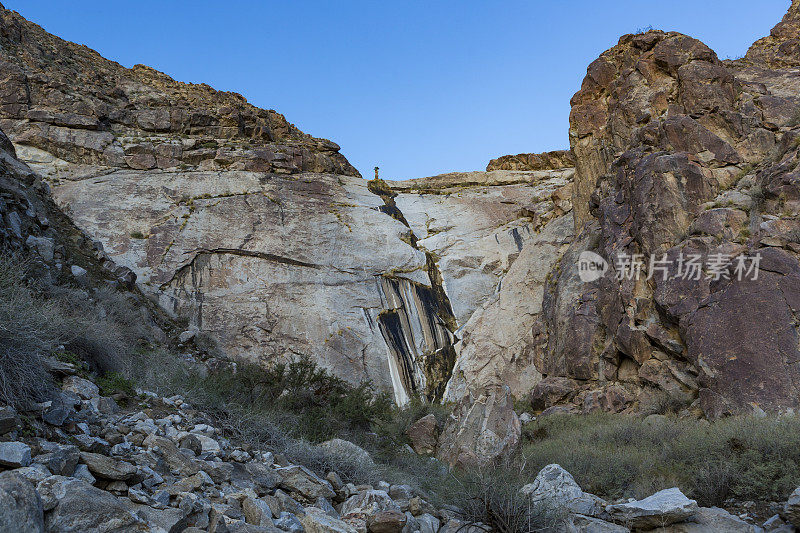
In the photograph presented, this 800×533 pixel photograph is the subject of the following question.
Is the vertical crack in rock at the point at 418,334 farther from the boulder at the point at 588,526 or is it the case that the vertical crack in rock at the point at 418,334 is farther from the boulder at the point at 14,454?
the boulder at the point at 14,454

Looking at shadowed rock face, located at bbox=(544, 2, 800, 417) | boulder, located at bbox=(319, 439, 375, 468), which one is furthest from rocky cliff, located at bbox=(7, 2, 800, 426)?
boulder, located at bbox=(319, 439, 375, 468)

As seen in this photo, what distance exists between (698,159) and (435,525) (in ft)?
48.1

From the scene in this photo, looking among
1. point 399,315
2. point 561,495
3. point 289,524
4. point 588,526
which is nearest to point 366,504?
point 289,524

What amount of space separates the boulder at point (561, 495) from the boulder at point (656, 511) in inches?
11.2

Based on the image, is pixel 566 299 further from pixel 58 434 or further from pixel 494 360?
pixel 58 434

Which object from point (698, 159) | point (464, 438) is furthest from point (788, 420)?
point (698, 159)

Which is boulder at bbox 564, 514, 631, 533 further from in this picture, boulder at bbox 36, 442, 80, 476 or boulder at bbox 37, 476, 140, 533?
boulder at bbox 36, 442, 80, 476

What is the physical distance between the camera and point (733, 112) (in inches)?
680

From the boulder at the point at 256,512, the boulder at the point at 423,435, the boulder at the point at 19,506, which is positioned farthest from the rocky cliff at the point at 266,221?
the boulder at the point at 19,506

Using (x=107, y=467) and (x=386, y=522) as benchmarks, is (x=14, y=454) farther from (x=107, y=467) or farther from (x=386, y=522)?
(x=386, y=522)

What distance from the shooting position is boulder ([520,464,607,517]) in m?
6.26

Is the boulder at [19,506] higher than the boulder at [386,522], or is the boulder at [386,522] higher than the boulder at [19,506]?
the boulder at [19,506]

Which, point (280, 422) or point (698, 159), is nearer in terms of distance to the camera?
point (280, 422)

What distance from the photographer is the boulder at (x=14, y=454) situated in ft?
11.0
